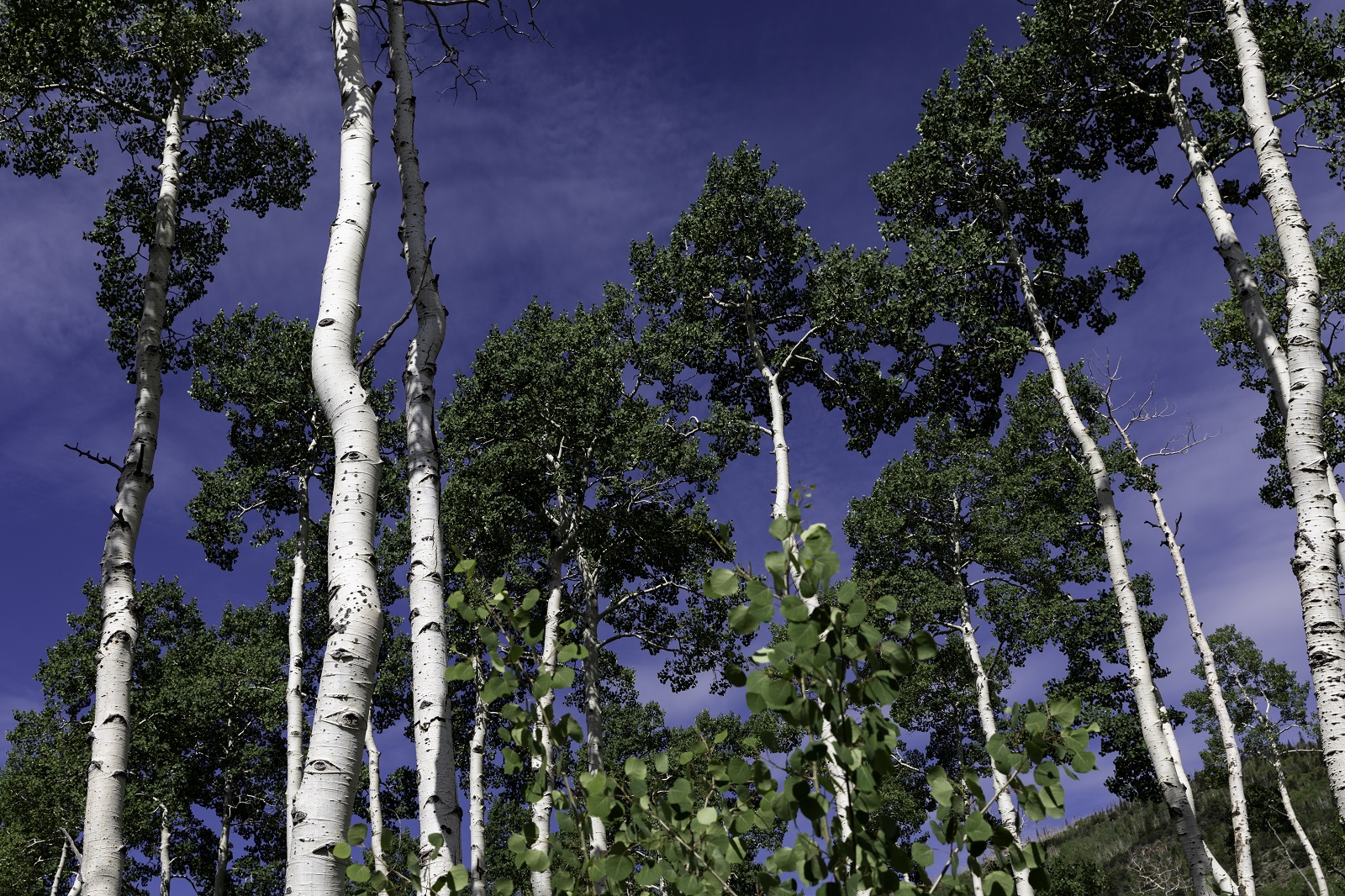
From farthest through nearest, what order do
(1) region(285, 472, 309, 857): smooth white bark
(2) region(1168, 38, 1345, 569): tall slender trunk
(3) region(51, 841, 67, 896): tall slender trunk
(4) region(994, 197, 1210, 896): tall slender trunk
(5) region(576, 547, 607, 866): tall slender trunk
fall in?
1. (3) region(51, 841, 67, 896): tall slender trunk
2. (5) region(576, 547, 607, 866): tall slender trunk
3. (1) region(285, 472, 309, 857): smooth white bark
4. (4) region(994, 197, 1210, 896): tall slender trunk
5. (2) region(1168, 38, 1345, 569): tall slender trunk

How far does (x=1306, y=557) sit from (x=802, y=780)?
7183mm

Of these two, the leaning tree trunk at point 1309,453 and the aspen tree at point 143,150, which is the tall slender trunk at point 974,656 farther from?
the aspen tree at point 143,150

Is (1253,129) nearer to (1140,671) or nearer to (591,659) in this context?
(1140,671)

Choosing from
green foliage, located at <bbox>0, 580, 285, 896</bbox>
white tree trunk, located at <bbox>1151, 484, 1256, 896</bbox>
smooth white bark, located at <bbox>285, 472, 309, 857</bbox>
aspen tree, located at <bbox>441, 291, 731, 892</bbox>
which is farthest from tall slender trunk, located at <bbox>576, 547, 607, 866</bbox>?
white tree trunk, located at <bbox>1151, 484, 1256, 896</bbox>

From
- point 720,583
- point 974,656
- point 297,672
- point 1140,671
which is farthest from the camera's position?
point 974,656

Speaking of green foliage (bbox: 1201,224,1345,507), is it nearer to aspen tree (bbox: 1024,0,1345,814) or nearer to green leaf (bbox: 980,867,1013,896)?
aspen tree (bbox: 1024,0,1345,814)

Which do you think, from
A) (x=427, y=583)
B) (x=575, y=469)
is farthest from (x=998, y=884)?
(x=575, y=469)

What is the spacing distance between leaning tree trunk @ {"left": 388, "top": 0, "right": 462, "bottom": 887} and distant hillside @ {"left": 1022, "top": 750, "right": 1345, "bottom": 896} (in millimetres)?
15899

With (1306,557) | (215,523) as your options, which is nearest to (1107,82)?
(1306,557)

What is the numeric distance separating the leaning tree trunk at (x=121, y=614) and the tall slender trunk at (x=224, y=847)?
62.4 feet

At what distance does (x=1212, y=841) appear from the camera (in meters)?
34.7

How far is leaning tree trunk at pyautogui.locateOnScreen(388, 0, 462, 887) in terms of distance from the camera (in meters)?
4.92

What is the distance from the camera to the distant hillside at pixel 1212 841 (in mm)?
26266

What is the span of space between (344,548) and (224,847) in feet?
80.3
